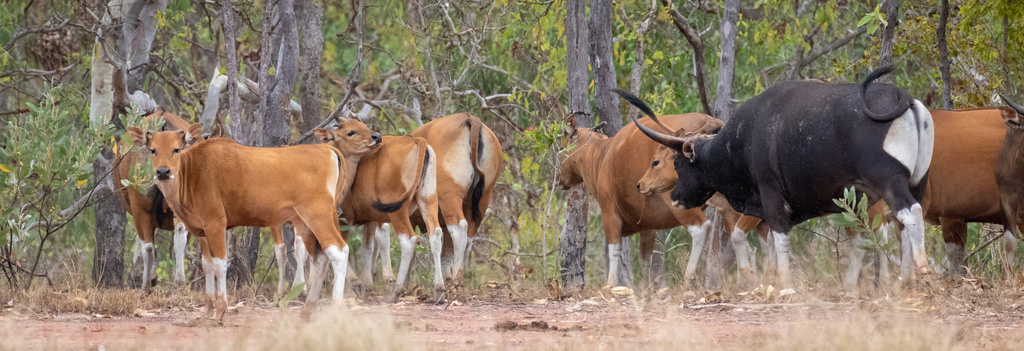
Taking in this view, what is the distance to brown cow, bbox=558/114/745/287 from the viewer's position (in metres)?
9.84

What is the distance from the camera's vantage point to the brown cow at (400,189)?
9219 mm

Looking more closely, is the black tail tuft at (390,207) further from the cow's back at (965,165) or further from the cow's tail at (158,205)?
the cow's back at (965,165)

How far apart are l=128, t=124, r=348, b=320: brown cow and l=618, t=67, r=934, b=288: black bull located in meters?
3.19

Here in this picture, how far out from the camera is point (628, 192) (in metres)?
10.2

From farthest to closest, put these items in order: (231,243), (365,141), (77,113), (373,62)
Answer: (373,62)
(77,113)
(231,243)
(365,141)

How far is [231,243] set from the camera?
1158 cm

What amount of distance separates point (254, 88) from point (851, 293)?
839cm

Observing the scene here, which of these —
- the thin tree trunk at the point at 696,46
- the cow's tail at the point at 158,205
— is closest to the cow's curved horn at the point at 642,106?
the thin tree trunk at the point at 696,46

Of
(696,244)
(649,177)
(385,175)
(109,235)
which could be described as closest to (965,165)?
(696,244)

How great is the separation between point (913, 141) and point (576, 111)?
436 cm

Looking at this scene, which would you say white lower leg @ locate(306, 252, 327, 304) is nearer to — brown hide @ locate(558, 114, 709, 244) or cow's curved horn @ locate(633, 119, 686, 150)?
brown hide @ locate(558, 114, 709, 244)

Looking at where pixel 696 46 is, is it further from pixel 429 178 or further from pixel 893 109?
pixel 893 109

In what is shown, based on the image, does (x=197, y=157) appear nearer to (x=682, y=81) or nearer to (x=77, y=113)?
(x=77, y=113)

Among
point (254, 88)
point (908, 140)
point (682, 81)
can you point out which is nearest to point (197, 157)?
point (908, 140)
